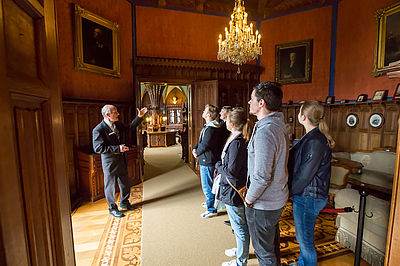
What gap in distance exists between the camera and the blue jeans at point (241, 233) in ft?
7.32

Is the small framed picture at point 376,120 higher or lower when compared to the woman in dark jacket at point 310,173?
higher

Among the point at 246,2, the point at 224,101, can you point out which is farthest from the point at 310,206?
the point at 246,2

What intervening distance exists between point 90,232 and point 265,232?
9.33ft

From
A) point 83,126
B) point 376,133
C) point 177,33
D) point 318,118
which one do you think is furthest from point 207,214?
point 177,33

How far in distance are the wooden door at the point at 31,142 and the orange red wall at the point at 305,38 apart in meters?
7.56

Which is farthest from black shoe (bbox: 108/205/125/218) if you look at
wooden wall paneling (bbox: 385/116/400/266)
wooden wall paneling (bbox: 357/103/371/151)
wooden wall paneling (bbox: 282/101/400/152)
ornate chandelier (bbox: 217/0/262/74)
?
wooden wall paneling (bbox: 357/103/371/151)

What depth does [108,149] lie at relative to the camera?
135 inches

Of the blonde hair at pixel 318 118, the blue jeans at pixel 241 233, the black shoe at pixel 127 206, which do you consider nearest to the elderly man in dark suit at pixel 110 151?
the black shoe at pixel 127 206

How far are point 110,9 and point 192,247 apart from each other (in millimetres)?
5850

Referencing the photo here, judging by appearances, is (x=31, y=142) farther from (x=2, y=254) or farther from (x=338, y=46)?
(x=338, y=46)

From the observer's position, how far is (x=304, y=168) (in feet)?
6.38

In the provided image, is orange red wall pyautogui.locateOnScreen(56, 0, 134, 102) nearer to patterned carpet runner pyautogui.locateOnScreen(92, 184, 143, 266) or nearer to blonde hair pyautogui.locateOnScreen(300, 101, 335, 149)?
patterned carpet runner pyautogui.locateOnScreen(92, 184, 143, 266)

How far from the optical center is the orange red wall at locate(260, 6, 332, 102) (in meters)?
6.66

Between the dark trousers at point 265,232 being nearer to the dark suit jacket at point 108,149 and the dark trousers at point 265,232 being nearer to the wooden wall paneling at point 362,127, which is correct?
the dark suit jacket at point 108,149
